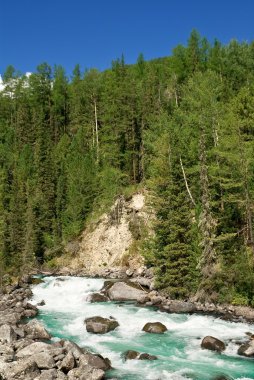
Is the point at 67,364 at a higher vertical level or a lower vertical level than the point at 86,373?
higher

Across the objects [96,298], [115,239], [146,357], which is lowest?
[146,357]

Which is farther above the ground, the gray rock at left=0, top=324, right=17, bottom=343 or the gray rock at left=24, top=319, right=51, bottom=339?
the gray rock at left=0, top=324, right=17, bottom=343

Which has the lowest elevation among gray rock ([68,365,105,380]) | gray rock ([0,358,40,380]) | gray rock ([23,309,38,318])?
gray rock ([23,309,38,318])

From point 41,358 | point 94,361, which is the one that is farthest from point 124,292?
point 41,358

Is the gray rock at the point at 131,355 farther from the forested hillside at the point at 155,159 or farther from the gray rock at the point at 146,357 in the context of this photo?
the forested hillside at the point at 155,159

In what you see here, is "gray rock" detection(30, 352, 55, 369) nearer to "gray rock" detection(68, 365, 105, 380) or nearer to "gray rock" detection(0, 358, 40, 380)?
"gray rock" detection(0, 358, 40, 380)

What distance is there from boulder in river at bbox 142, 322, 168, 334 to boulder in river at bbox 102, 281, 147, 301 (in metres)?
8.44

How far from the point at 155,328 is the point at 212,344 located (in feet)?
16.9

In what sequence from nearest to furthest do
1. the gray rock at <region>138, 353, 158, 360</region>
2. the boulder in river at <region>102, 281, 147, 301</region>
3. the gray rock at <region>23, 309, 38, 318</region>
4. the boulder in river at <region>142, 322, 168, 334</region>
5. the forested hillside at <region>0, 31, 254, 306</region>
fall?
1. the gray rock at <region>138, 353, 158, 360</region>
2. the boulder in river at <region>142, 322, 168, 334</region>
3. the gray rock at <region>23, 309, 38, 318</region>
4. the forested hillside at <region>0, 31, 254, 306</region>
5. the boulder in river at <region>102, 281, 147, 301</region>

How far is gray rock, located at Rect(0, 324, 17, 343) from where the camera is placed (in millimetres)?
24672

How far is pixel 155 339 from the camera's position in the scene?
2652 centimetres

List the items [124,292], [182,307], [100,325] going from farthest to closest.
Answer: [124,292]
[182,307]
[100,325]

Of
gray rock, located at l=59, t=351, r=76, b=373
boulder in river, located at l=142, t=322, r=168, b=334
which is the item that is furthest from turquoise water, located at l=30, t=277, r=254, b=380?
gray rock, located at l=59, t=351, r=76, b=373

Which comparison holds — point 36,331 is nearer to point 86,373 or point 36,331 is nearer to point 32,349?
point 32,349
